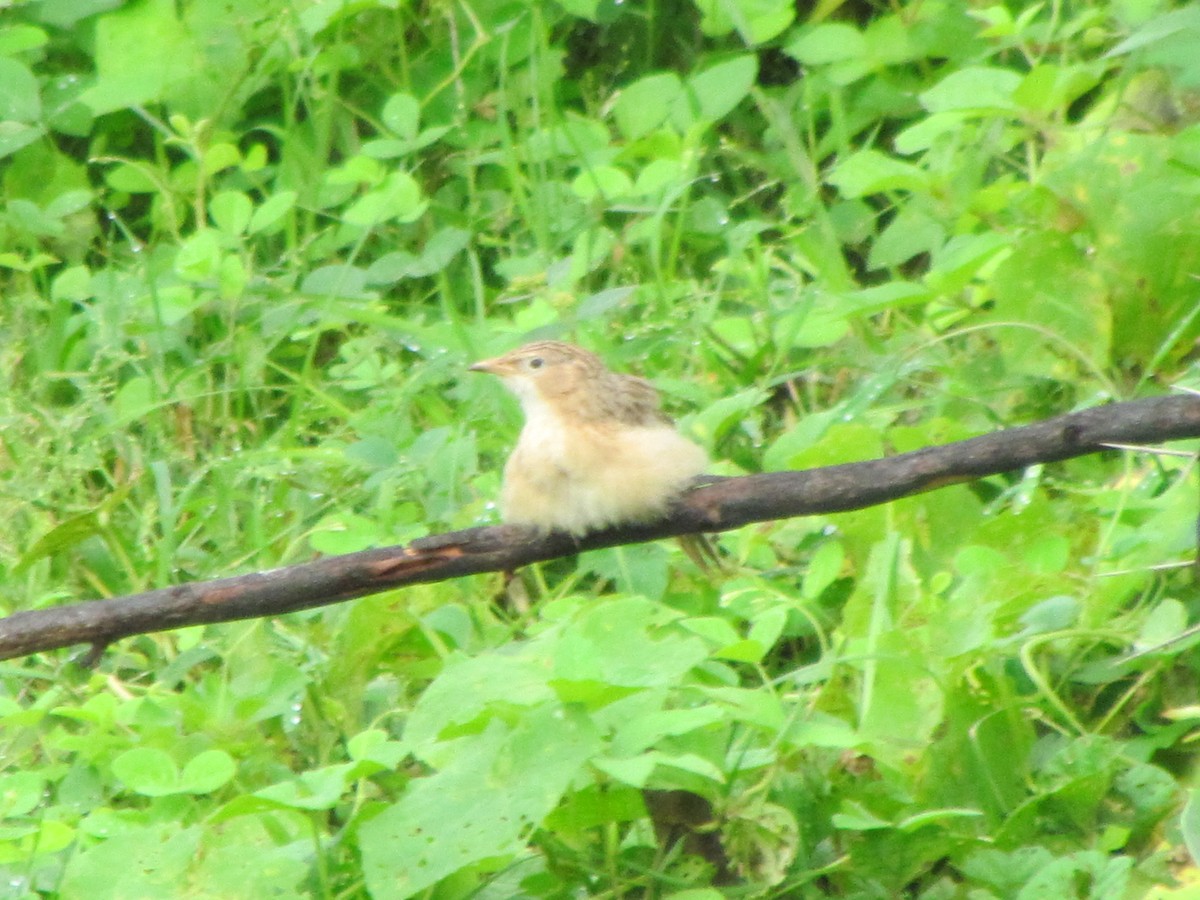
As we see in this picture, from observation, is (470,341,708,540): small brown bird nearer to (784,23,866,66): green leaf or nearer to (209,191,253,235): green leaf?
(209,191,253,235): green leaf

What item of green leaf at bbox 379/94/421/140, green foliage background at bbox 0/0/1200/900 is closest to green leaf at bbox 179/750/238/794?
green foliage background at bbox 0/0/1200/900

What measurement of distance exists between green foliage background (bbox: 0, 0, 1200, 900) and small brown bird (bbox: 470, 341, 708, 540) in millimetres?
233

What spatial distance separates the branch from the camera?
10.6 ft

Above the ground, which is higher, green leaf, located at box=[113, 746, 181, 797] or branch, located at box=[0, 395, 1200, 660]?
branch, located at box=[0, 395, 1200, 660]

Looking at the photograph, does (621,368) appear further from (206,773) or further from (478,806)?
(478,806)

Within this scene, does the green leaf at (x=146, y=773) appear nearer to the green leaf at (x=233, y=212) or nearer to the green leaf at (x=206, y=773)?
the green leaf at (x=206, y=773)

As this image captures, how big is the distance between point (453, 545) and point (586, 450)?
639 millimetres

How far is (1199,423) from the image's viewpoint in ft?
10.4

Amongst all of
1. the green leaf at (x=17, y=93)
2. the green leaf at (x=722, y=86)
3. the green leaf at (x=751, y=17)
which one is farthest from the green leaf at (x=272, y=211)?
the green leaf at (x=751, y=17)

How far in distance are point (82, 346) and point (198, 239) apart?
62cm

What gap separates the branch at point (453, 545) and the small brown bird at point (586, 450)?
0.39 meters

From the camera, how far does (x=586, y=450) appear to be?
399cm

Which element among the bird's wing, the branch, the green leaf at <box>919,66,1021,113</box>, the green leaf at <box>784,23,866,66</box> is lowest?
the bird's wing

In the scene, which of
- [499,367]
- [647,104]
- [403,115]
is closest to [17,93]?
[403,115]
